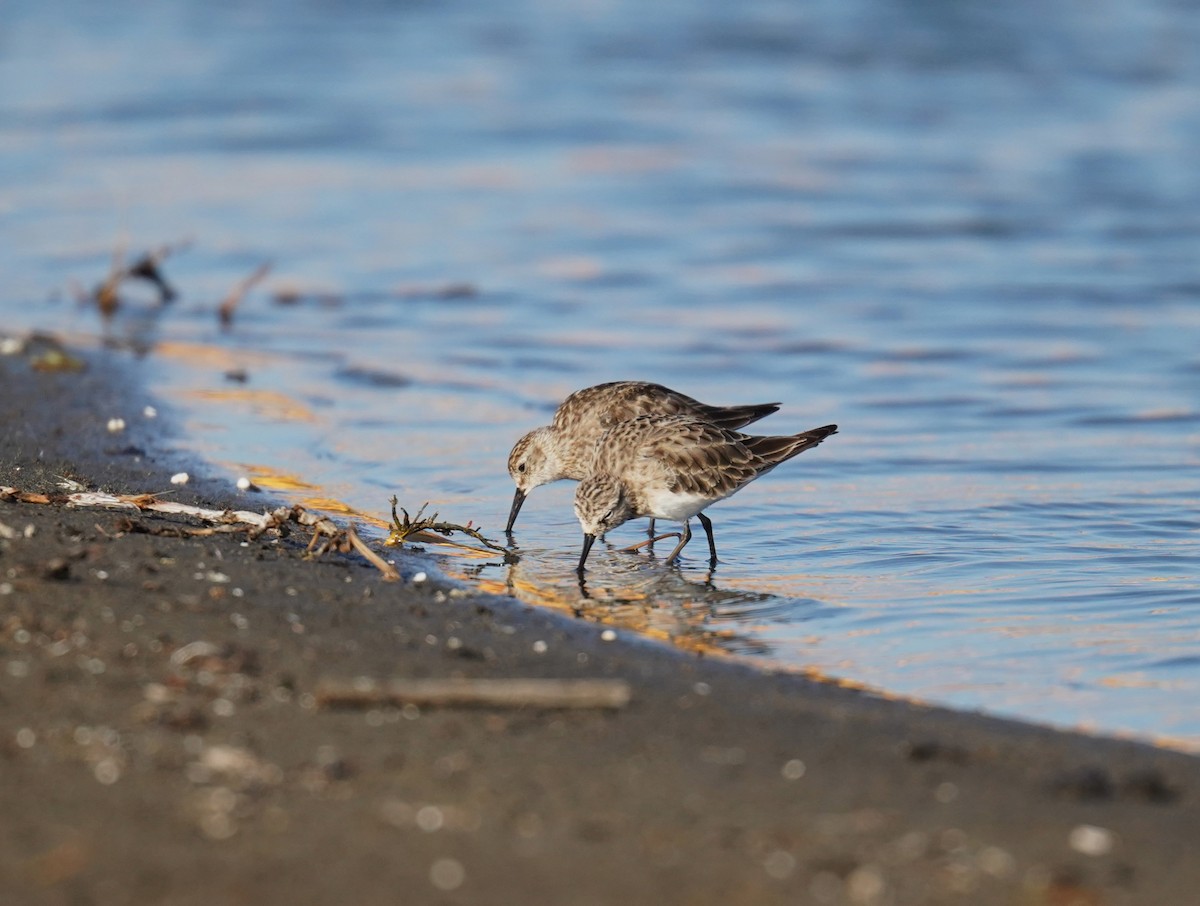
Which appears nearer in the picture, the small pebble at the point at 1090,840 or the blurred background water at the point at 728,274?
the small pebble at the point at 1090,840

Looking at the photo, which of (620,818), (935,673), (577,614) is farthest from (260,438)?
(620,818)

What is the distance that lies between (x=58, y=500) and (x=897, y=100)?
16.8 m

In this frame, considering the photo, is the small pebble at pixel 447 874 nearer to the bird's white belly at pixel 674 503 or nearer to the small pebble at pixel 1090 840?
the small pebble at pixel 1090 840

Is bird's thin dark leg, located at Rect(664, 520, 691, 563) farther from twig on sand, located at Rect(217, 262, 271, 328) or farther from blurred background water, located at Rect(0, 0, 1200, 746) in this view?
→ twig on sand, located at Rect(217, 262, 271, 328)

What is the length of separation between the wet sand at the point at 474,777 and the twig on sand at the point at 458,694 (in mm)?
Answer: 48

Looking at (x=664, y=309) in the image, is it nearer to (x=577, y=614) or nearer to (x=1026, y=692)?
(x=577, y=614)

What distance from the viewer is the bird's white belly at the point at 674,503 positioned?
768 cm

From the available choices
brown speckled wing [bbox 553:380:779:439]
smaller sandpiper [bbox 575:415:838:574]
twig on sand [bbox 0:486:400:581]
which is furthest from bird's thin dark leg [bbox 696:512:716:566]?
twig on sand [bbox 0:486:400:581]

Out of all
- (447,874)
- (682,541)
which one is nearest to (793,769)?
(447,874)

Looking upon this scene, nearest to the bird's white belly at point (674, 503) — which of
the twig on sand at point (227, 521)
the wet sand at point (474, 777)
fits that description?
the twig on sand at point (227, 521)

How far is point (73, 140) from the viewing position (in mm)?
18656

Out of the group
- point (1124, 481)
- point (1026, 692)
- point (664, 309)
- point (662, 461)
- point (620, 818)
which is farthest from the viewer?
point (664, 309)

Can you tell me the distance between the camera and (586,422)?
351 inches

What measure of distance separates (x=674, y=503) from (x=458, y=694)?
326 centimetres
